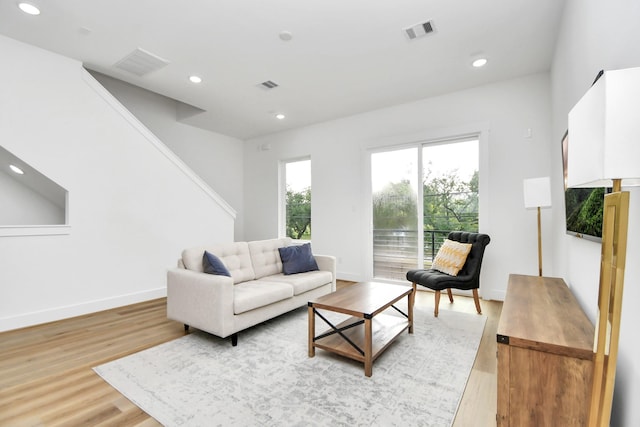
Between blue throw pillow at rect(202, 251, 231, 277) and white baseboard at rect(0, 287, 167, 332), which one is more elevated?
blue throw pillow at rect(202, 251, 231, 277)

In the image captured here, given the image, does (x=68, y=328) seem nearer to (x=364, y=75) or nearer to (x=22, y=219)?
(x=22, y=219)

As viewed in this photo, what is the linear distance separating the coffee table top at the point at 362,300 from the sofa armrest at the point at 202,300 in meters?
0.73

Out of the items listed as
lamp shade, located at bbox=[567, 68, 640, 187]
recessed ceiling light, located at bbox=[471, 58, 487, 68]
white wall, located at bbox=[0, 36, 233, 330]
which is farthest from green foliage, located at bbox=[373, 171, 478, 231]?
lamp shade, located at bbox=[567, 68, 640, 187]

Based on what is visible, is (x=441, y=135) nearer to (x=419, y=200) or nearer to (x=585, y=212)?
(x=419, y=200)

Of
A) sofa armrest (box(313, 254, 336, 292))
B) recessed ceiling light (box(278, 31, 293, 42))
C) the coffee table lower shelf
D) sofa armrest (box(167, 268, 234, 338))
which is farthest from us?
sofa armrest (box(313, 254, 336, 292))

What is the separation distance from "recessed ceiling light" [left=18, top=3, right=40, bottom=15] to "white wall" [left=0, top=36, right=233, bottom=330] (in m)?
0.72

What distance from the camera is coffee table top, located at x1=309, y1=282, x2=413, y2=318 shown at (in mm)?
2291

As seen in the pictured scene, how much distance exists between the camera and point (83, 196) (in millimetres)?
3520

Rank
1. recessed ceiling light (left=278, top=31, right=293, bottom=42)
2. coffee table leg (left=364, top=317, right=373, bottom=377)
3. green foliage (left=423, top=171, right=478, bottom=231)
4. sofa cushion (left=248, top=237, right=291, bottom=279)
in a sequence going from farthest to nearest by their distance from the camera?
green foliage (left=423, top=171, right=478, bottom=231) < sofa cushion (left=248, top=237, right=291, bottom=279) < recessed ceiling light (left=278, top=31, right=293, bottom=42) < coffee table leg (left=364, top=317, right=373, bottom=377)

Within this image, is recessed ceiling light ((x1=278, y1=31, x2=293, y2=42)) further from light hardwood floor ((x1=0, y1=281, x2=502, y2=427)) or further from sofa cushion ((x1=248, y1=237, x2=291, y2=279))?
light hardwood floor ((x1=0, y1=281, x2=502, y2=427))

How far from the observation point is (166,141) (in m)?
5.53

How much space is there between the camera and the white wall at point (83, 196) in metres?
3.06

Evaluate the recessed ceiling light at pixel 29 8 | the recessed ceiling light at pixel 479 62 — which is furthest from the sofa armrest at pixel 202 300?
the recessed ceiling light at pixel 479 62

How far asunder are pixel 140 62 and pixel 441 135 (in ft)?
13.1
